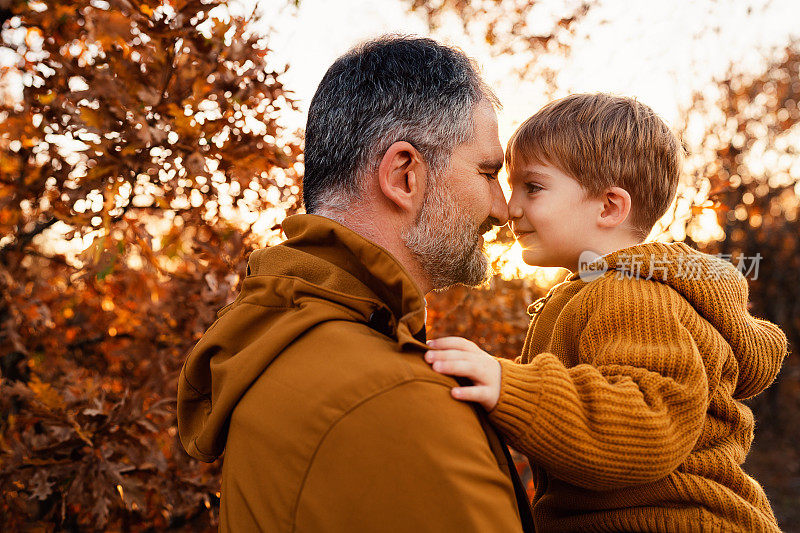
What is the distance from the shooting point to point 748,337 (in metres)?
2.02

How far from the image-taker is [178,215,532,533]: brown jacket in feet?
4.26

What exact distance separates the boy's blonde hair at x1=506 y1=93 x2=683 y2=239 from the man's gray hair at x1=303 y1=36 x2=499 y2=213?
1.18ft

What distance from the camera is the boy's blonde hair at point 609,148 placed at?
2.28 metres

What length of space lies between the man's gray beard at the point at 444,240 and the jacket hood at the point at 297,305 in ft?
1.17

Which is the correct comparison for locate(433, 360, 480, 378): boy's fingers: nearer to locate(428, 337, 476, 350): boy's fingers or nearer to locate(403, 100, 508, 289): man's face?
locate(428, 337, 476, 350): boy's fingers

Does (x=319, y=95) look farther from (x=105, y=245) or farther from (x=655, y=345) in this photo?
(x=655, y=345)

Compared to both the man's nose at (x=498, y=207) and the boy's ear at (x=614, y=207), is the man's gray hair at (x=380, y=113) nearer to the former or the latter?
the man's nose at (x=498, y=207)

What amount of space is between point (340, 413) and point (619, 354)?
82 cm

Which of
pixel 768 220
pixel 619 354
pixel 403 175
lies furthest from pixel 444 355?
pixel 768 220

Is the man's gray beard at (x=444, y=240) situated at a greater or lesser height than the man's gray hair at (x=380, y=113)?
lesser

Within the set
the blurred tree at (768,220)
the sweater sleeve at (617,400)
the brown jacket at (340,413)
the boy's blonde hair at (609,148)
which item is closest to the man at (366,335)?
the brown jacket at (340,413)

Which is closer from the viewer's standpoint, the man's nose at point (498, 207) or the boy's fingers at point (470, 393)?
the boy's fingers at point (470, 393)

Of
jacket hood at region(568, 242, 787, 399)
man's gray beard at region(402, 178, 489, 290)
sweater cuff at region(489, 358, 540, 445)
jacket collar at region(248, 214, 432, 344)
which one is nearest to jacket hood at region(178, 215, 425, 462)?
jacket collar at region(248, 214, 432, 344)

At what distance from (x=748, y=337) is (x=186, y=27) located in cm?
217
